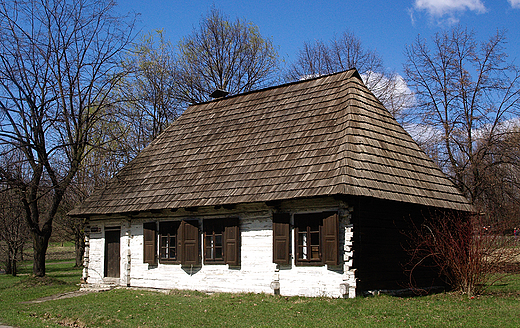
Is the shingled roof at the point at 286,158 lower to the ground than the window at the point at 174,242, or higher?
higher

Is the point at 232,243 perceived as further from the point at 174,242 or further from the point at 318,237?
the point at 318,237

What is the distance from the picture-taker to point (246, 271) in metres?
13.5

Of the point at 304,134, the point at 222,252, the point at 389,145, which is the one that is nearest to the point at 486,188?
the point at 389,145

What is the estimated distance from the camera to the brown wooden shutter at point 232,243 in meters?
13.6

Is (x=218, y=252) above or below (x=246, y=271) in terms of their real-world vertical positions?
above

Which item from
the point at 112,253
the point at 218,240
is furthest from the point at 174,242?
the point at 112,253

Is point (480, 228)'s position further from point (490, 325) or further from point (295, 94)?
point (295, 94)

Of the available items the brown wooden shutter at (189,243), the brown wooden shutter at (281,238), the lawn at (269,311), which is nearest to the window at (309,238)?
the brown wooden shutter at (281,238)

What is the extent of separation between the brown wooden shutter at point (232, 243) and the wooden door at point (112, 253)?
4892 millimetres

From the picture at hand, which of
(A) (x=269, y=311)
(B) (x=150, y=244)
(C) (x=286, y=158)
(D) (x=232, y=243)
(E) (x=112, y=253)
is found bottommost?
(A) (x=269, y=311)

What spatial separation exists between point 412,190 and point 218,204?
502 cm

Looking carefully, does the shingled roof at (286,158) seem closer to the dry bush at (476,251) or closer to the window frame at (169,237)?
the window frame at (169,237)

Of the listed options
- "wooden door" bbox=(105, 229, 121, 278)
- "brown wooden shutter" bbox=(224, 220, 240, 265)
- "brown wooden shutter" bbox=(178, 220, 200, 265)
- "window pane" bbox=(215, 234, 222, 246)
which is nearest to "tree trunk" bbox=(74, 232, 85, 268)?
"wooden door" bbox=(105, 229, 121, 278)

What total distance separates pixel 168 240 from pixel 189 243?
3.42 ft
